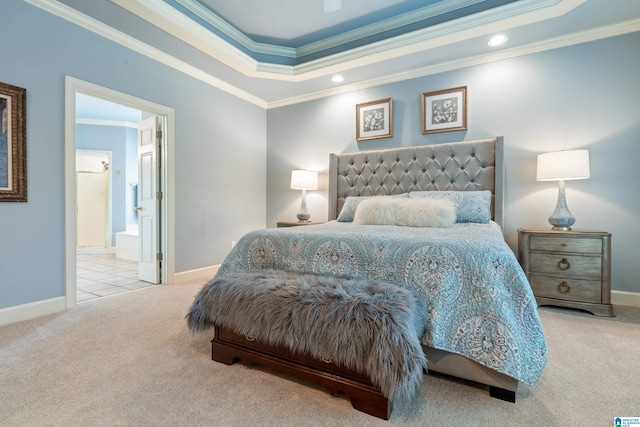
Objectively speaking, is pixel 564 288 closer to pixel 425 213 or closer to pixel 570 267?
pixel 570 267

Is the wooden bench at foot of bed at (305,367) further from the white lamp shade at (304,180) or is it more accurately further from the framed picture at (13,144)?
the white lamp shade at (304,180)

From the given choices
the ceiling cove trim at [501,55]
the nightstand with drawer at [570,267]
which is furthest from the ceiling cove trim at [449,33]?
the nightstand with drawer at [570,267]

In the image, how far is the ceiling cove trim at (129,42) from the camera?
2384 millimetres

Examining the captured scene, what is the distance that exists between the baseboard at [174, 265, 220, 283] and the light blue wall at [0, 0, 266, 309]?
0.22 feet

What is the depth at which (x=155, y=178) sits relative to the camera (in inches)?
133

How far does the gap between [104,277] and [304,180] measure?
2.99 metres

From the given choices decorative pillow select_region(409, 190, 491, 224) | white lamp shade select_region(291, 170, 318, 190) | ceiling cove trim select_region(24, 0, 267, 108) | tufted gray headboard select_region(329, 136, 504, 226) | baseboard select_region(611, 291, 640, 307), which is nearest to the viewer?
ceiling cove trim select_region(24, 0, 267, 108)

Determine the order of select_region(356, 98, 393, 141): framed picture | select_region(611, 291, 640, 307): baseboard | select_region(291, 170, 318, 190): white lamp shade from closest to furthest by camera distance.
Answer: select_region(611, 291, 640, 307): baseboard, select_region(356, 98, 393, 141): framed picture, select_region(291, 170, 318, 190): white lamp shade

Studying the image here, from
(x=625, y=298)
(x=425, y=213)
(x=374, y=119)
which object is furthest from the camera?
(x=374, y=119)

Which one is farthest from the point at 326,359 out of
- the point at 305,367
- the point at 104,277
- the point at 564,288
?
the point at 104,277

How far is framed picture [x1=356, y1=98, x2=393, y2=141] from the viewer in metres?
3.70

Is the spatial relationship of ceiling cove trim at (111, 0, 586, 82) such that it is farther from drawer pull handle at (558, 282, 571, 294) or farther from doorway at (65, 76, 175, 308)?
drawer pull handle at (558, 282, 571, 294)

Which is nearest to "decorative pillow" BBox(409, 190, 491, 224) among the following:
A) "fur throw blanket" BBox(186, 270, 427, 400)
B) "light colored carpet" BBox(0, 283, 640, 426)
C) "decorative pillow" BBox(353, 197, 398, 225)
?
"decorative pillow" BBox(353, 197, 398, 225)

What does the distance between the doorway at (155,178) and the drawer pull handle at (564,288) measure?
13.0 feet
